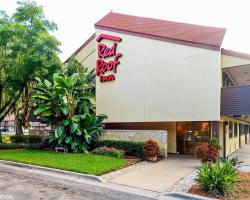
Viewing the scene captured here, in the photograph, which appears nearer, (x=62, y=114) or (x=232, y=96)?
(x=232, y=96)

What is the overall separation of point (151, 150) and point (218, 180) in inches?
250

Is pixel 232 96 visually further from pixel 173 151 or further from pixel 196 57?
pixel 173 151

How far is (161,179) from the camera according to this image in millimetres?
10727

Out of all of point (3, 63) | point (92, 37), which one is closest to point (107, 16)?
point (92, 37)

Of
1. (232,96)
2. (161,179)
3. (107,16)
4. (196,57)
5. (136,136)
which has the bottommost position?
(161,179)

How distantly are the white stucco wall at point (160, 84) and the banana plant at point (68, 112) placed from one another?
1950 mm

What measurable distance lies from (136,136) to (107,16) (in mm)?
10384

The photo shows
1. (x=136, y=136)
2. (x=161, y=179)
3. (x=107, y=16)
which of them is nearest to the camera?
(x=161, y=179)

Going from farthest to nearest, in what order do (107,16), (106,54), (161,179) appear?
(107,16)
(106,54)
(161,179)

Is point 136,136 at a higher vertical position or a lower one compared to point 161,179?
higher

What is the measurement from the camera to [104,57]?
19781 mm

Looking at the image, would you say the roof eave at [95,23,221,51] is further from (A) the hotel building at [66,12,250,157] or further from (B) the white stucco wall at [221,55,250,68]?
(B) the white stucco wall at [221,55,250,68]

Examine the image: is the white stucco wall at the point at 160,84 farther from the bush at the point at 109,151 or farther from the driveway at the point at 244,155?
the driveway at the point at 244,155

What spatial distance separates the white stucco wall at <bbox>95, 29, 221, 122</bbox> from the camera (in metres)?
15.0
